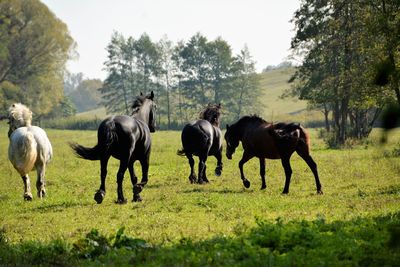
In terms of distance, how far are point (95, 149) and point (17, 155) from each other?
3.10m

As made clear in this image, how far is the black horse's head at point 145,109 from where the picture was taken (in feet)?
50.8

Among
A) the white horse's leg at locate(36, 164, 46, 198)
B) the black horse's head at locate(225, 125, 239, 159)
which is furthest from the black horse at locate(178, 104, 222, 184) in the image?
the white horse's leg at locate(36, 164, 46, 198)

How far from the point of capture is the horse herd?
13.3 meters

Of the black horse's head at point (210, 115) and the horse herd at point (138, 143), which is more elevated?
the black horse's head at point (210, 115)

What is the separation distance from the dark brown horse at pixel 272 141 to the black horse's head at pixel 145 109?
131 inches

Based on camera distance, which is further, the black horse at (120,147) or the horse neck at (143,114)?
the horse neck at (143,114)

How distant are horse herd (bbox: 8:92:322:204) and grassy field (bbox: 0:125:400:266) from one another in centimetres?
74

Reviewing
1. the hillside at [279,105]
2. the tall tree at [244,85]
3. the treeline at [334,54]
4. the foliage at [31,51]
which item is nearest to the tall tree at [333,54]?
the treeline at [334,54]

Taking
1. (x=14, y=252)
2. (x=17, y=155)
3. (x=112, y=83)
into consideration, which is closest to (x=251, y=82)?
(x=112, y=83)

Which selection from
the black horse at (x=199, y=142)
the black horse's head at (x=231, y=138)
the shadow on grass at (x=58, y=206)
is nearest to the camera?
the shadow on grass at (x=58, y=206)

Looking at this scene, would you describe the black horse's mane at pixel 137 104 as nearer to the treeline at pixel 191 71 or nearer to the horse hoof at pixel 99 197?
the horse hoof at pixel 99 197

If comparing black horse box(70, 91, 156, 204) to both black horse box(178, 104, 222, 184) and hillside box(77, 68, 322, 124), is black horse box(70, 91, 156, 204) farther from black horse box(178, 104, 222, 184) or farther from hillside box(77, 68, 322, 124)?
hillside box(77, 68, 322, 124)

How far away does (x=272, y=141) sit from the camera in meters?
15.4

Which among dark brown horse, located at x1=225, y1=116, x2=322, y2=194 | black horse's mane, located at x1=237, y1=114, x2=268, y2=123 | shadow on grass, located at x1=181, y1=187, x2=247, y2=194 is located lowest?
shadow on grass, located at x1=181, y1=187, x2=247, y2=194
